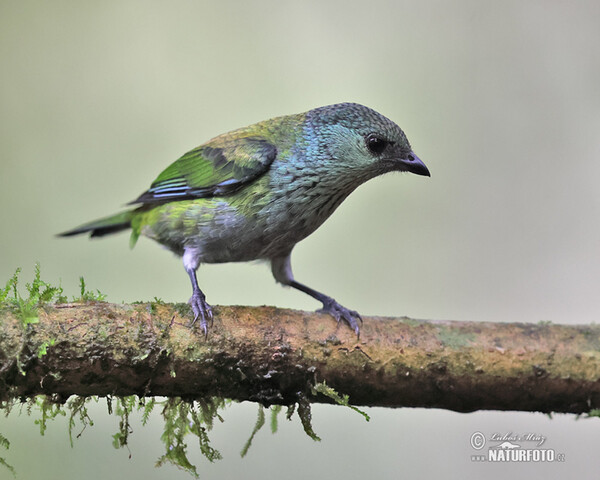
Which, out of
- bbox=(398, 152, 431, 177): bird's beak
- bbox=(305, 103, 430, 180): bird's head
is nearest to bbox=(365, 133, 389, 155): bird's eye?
bbox=(305, 103, 430, 180): bird's head

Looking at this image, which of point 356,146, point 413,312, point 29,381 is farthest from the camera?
point 413,312

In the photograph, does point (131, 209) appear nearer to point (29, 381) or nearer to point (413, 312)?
point (29, 381)

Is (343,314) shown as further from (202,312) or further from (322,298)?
(202,312)

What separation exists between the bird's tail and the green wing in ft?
1.13

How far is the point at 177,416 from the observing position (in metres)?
3.31

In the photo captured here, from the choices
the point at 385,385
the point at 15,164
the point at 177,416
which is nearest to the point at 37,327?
the point at 177,416

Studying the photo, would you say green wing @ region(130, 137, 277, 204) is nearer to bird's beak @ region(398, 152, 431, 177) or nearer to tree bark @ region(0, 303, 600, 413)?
bird's beak @ region(398, 152, 431, 177)

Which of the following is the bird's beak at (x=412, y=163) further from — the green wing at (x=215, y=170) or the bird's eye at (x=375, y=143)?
the green wing at (x=215, y=170)

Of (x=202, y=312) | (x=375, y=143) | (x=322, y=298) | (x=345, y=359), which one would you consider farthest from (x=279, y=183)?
(x=345, y=359)

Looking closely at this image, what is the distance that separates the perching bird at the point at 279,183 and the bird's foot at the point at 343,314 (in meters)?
0.02

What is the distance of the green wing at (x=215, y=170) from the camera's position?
4016 mm

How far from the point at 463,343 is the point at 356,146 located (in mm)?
1414

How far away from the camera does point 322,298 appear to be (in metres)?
4.11

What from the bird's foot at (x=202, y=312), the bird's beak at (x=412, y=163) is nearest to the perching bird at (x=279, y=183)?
the bird's beak at (x=412, y=163)
